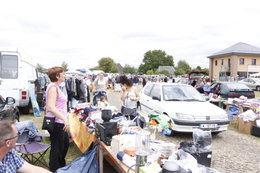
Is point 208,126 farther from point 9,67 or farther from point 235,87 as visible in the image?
point 9,67

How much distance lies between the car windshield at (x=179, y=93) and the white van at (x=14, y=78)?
17.7ft

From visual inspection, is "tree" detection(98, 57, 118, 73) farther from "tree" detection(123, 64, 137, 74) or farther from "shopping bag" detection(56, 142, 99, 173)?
"shopping bag" detection(56, 142, 99, 173)

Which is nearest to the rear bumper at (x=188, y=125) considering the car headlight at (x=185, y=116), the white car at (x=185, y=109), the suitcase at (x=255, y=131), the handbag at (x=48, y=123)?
A: the white car at (x=185, y=109)

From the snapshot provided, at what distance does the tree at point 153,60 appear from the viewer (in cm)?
8719

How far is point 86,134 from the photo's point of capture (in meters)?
3.71

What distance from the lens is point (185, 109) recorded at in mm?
5777

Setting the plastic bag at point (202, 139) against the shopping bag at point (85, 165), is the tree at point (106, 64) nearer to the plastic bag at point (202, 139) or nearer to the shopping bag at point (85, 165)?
the shopping bag at point (85, 165)

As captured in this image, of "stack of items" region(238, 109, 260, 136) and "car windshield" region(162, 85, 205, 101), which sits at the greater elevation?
"car windshield" region(162, 85, 205, 101)

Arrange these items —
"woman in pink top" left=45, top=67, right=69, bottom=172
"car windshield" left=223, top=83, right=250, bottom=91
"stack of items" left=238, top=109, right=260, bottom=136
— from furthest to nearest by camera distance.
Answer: "car windshield" left=223, top=83, right=250, bottom=91, "stack of items" left=238, top=109, right=260, bottom=136, "woman in pink top" left=45, top=67, right=69, bottom=172

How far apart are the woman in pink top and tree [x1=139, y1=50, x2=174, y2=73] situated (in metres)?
83.8

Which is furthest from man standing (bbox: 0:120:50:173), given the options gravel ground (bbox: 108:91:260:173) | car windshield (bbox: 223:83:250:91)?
car windshield (bbox: 223:83:250:91)

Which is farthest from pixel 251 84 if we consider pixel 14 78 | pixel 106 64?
pixel 106 64

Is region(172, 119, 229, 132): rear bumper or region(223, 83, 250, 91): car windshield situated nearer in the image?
region(172, 119, 229, 132): rear bumper

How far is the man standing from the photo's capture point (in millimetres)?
1778
